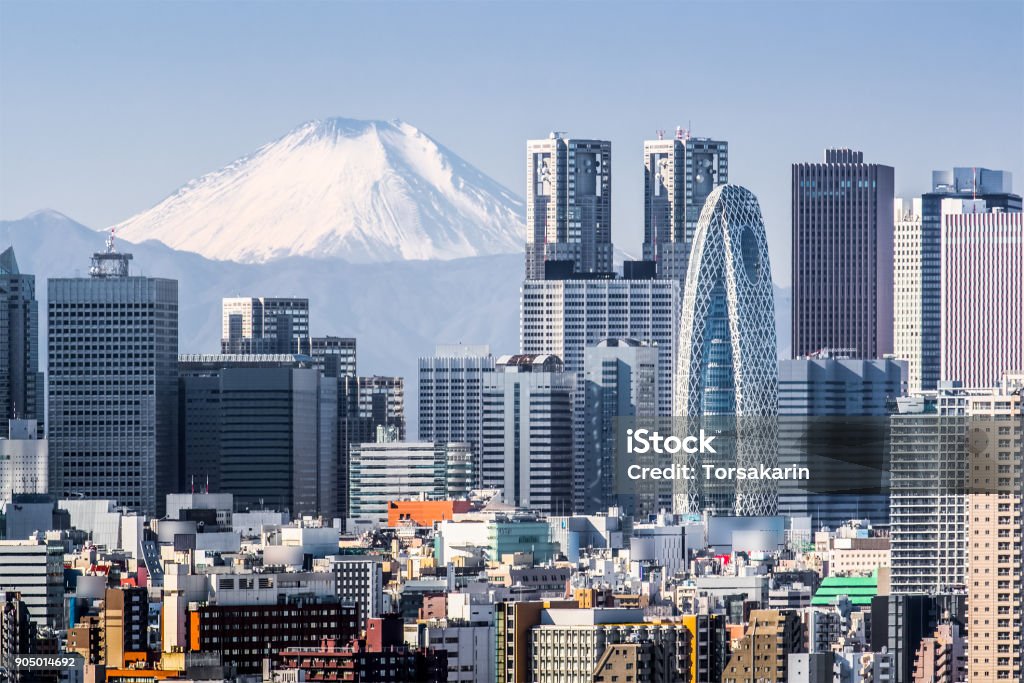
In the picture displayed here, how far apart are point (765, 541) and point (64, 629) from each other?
95.6 ft

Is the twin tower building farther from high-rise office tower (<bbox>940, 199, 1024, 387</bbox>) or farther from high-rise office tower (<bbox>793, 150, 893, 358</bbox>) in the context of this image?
high-rise office tower (<bbox>940, 199, 1024, 387</bbox>)

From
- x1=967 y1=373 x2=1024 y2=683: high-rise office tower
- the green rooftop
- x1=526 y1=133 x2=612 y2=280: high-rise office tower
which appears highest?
x1=526 y1=133 x2=612 y2=280: high-rise office tower

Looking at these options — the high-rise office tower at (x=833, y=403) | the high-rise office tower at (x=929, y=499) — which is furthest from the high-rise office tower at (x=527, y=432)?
the high-rise office tower at (x=929, y=499)

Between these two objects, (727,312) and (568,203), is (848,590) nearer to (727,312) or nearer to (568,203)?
(727,312)

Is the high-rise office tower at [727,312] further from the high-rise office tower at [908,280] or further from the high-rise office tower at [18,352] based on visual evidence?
the high-rise office tower at [18,352]

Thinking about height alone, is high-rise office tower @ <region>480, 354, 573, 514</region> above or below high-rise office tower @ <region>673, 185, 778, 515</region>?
below

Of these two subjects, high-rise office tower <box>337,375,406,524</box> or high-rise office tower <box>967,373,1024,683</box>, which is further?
high-rise office tower <box>337,375,406,524</box>

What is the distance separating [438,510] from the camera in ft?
263

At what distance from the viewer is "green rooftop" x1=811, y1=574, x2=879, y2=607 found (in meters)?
49.5

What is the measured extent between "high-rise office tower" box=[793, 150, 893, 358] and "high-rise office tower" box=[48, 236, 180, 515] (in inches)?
884

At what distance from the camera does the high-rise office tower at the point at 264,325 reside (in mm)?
96000

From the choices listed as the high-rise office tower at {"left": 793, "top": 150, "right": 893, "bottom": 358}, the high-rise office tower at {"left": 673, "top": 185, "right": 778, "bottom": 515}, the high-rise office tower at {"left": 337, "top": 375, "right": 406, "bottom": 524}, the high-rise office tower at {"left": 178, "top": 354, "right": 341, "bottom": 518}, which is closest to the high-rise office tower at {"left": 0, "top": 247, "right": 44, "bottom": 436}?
the high-rise office tower at {"left": 178, "top": 354, "right": 341, "bottom": 518}

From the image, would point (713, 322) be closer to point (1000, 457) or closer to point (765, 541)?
point (765, 541)

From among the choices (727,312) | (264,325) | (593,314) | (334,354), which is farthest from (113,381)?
(593,314)
